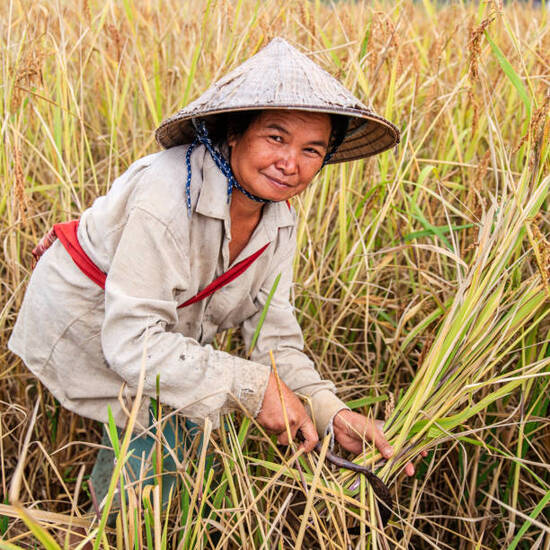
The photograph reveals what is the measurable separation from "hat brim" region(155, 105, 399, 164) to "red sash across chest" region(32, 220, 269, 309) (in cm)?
27

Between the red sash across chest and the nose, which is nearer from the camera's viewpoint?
the nose

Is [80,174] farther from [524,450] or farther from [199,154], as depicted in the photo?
[524,450]

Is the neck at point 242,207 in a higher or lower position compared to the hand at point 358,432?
higher

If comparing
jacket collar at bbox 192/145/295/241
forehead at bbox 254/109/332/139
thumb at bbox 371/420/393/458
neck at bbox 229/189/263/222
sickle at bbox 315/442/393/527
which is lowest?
sickle at bbox 315/442/393/527

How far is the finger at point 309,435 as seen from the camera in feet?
3.80

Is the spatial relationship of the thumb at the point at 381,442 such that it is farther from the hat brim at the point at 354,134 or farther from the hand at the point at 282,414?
the hat brim at the point at 354,134

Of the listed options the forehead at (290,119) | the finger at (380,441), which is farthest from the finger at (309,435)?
the forehead at (290,119)

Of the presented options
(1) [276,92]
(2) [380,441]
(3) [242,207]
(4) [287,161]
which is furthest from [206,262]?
(2) [380,441]

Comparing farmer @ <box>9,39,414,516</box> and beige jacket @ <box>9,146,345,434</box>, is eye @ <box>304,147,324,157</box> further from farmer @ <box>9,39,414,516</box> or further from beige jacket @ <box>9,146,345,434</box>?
beige jacket @ <box>9,146,345,434</box>

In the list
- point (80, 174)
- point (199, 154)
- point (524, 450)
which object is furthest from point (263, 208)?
point (524, 450)

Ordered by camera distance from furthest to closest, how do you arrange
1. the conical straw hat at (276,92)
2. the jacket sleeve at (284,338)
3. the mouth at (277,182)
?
the jacket sleeve at (284,338)
the mouth at (277,182)
the conical straw hat at (276,92)

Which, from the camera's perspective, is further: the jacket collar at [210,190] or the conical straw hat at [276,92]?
the jacket collar at [210,190]

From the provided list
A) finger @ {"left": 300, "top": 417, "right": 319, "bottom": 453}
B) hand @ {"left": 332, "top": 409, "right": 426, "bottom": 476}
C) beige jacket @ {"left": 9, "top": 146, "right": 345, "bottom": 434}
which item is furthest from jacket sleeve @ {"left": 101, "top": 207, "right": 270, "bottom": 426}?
hand @ {"left": 332, "top": 409, "right": 426, "bottom": 476}

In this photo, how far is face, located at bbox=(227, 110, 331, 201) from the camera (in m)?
1.10
